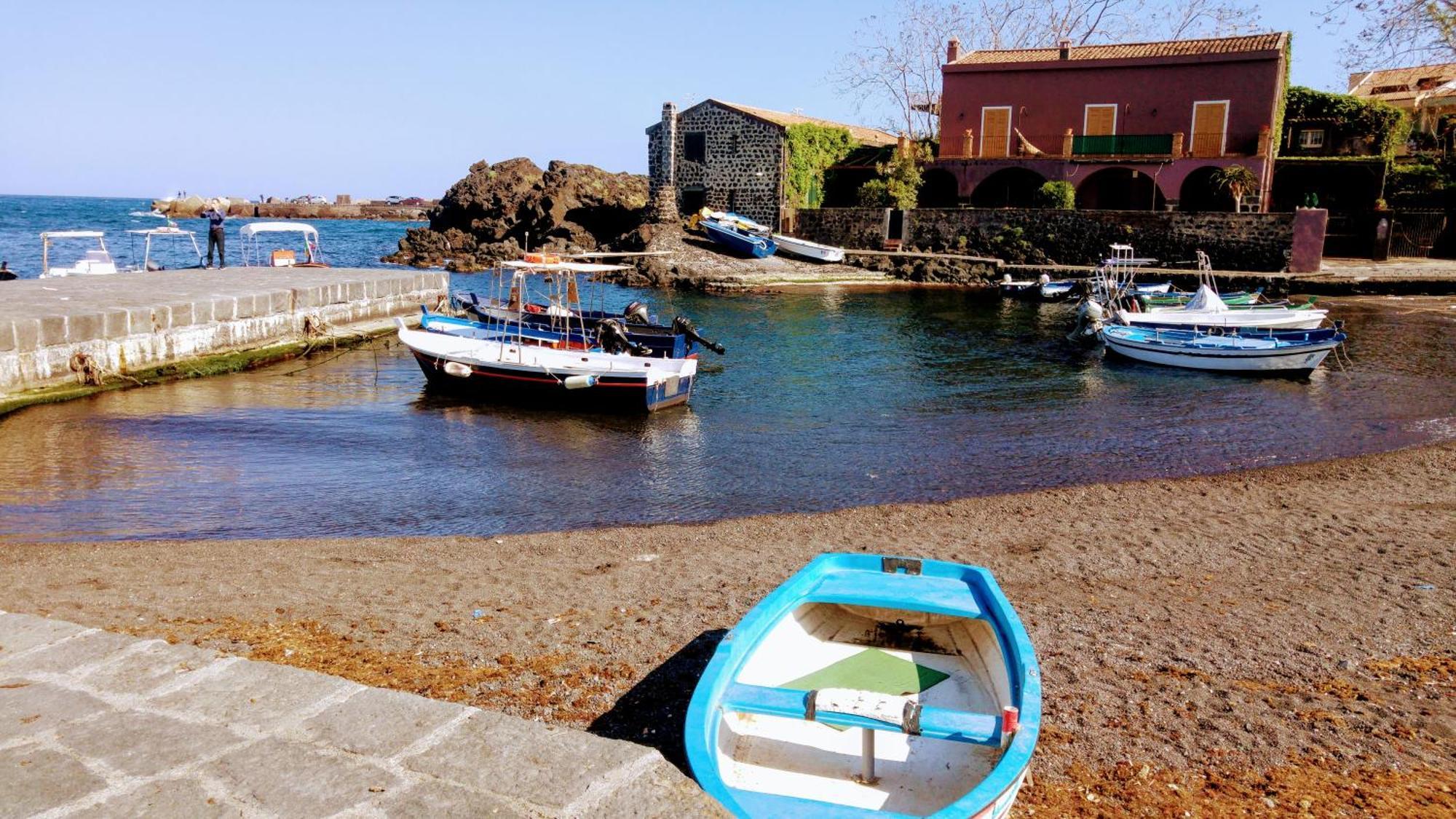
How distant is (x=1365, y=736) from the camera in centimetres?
539

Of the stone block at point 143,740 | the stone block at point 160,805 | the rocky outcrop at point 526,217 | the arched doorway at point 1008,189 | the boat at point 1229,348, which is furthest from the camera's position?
the rocky outcrop at point 526,217

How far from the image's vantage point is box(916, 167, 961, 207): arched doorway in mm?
43469

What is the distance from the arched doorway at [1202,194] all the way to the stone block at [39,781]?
41461mm

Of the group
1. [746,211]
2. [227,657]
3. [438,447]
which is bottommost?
[438,447]

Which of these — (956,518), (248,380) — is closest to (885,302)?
(248,380)

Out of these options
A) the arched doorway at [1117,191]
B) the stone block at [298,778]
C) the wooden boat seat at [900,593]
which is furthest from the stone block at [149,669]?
the arched doorway at [1117,191]

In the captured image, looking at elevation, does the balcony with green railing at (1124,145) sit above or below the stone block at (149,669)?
above

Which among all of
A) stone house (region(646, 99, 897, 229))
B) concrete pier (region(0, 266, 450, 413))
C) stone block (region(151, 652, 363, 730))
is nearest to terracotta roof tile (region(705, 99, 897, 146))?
stone house (region(646, 99, 897, 229))

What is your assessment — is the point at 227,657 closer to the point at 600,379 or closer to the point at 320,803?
the point at 320,803

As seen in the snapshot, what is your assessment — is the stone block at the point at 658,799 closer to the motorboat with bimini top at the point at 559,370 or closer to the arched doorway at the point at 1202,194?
the motorboat with bimini top at the point at 559,370

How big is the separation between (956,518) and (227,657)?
7940mm

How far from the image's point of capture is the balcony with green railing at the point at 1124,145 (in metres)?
38.2

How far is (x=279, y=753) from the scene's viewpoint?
10.3ft

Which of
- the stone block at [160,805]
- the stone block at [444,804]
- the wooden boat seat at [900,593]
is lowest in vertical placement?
the wooden boat seat at [900,593]
